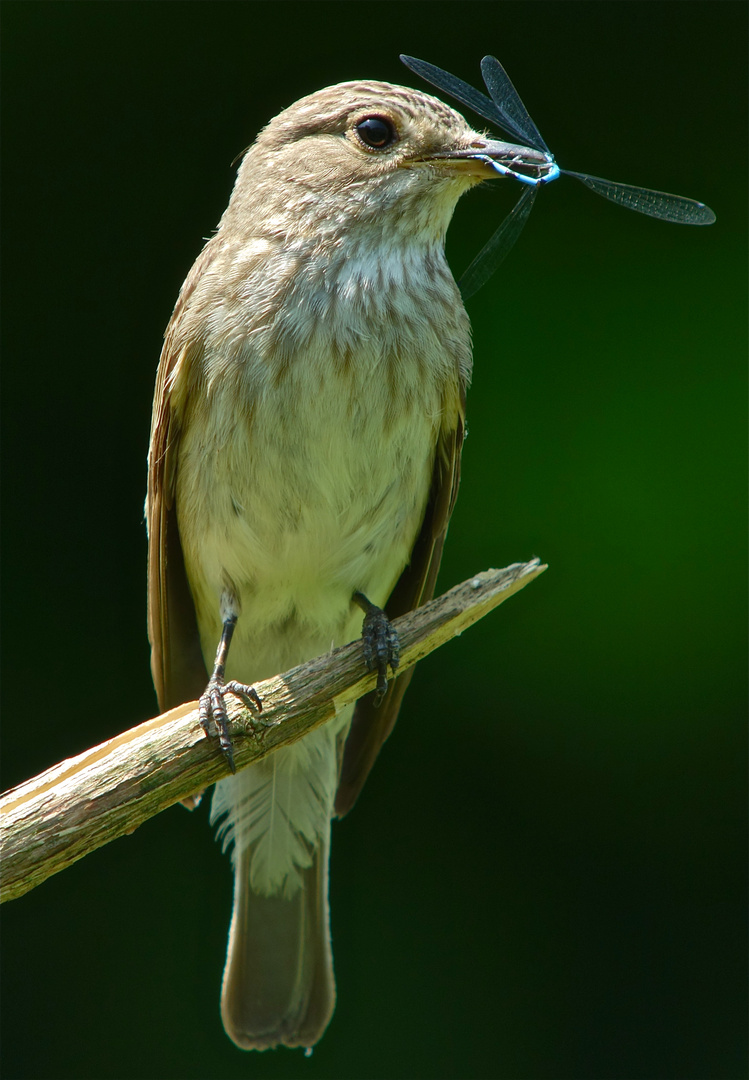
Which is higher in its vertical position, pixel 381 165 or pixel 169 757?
pixel 381 165

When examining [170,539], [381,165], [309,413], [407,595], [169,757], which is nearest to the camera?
[169,757]

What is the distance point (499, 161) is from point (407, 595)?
116 cm

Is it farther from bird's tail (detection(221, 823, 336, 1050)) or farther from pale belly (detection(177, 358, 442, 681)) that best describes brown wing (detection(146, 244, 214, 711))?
bird's tail (detection(221, 823, 336, 1050))

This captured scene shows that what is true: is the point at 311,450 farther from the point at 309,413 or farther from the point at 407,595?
the point at 407,595

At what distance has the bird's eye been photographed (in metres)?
2.29

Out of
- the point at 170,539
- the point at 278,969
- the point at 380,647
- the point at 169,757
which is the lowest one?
the point at 278,969

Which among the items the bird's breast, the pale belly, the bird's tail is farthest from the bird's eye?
the bird's tail

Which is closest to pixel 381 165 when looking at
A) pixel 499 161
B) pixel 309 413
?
pixel 499 161

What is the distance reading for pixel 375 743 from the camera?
283 cm

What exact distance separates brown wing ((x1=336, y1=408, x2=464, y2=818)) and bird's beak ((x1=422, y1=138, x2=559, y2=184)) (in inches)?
21.8

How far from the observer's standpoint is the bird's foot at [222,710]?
1.99 meters

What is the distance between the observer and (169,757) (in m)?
1.93

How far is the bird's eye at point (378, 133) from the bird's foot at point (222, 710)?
1271 millimetres

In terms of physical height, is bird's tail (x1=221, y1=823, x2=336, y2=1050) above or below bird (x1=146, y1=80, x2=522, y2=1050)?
below
